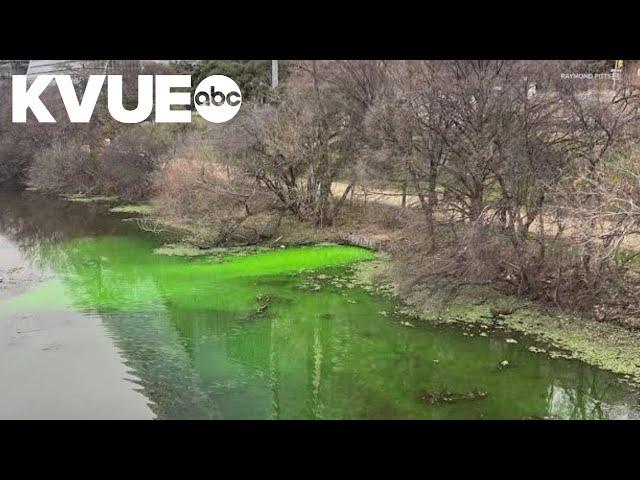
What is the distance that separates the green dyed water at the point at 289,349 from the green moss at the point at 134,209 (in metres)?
7.29

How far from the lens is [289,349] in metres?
9.89

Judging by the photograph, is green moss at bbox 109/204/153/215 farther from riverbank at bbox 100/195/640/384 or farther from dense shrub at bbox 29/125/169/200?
riverbank at bbox 100/195/640/384

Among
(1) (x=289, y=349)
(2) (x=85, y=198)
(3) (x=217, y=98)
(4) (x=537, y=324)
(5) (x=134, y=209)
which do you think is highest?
(3) (x=217, y=98)

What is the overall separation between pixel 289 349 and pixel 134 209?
15190 mm

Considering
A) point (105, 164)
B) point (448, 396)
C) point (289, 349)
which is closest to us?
point (448, 396)

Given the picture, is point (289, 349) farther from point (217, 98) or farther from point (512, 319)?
point (217, 98)

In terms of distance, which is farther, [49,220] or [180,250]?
[49,220]

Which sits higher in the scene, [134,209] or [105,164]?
[105,164]

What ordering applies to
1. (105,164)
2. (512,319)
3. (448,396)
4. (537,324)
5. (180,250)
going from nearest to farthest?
(448,396)
(537,324)
(512,319)
(180,250)
(105,164)

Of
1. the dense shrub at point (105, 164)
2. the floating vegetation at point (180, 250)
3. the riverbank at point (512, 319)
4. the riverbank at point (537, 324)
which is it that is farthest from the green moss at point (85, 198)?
the riverbank at point (537, 324)

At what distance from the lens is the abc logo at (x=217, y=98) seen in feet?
68.9

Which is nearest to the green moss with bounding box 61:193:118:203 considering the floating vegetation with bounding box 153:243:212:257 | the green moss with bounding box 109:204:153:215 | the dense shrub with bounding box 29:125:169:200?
the dense shrub with bounding box 29:125:169:200

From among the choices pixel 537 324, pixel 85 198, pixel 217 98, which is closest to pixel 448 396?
pixel 537 324
